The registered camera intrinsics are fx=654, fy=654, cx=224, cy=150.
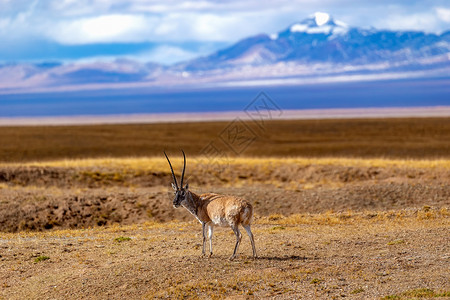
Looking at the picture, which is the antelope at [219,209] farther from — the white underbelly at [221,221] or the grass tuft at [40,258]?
the grass tuft at [40,258]

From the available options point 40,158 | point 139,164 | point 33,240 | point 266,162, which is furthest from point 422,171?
point 40,158

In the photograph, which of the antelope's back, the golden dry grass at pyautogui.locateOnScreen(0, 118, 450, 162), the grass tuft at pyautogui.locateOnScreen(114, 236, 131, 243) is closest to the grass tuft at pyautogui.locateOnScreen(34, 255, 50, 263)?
the grass tuft at pyautogui.locateOnScreen(114, 236, 131, 243)

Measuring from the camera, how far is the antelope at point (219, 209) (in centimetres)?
1305

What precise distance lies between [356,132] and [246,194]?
4292 cm

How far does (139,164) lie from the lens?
34375 mm

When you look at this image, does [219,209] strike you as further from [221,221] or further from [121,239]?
[121,239]

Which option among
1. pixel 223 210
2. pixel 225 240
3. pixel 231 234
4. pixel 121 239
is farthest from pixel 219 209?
pixel 121 239

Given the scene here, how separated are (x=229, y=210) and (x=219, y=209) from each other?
286 millimetres

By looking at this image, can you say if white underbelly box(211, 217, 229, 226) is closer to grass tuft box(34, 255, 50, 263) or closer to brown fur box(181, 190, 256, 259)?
brown fur box(181, 190, 256, 259)

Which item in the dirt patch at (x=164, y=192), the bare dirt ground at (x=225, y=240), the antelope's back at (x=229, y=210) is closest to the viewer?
the bare dirt ground at (x=225, y=240)

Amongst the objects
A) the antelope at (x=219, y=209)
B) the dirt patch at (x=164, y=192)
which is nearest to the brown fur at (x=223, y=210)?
the antelope at (x=219, y=209)

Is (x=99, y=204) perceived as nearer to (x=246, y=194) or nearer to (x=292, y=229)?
(x=246, y=194)

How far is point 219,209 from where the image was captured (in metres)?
13.3

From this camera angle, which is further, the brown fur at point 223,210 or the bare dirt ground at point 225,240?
the brown fur at point 223,210
